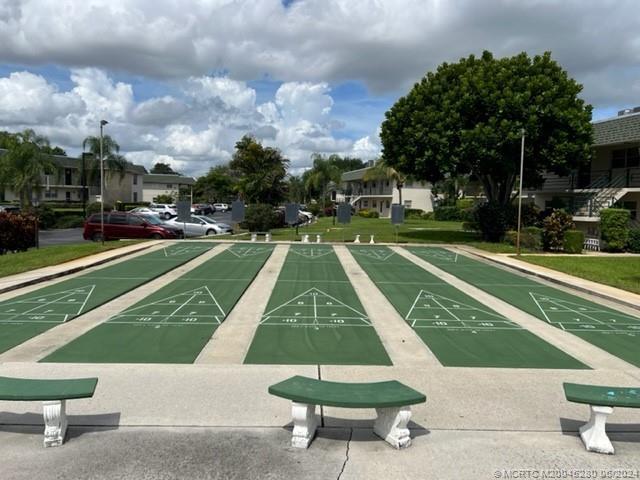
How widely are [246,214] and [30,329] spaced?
86.8 ft

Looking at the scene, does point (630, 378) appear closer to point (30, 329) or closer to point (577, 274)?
point (30, 329)

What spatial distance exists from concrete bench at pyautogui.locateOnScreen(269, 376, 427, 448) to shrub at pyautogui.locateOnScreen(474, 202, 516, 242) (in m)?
25.3

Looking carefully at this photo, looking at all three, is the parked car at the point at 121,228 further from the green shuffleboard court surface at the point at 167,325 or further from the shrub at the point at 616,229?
the shrub at the point at 616,229

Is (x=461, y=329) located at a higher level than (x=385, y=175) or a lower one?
lower

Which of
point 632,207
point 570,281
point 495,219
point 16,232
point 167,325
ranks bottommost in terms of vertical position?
point 167,325

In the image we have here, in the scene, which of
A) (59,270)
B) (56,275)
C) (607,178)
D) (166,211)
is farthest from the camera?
(166,211)

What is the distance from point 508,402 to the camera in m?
6.16

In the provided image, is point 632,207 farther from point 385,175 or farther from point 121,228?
point 385,175

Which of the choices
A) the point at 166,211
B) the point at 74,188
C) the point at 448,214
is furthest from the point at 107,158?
the point at 448,214

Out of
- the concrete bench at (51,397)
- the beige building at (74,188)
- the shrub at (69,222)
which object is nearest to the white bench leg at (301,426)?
the concrete bench at (51,397)

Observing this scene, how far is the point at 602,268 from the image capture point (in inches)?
764

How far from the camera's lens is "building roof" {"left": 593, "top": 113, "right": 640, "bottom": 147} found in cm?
2819

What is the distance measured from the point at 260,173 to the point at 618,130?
27.4 m

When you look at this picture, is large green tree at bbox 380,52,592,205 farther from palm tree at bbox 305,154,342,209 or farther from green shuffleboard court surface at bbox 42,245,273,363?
palm tree at bbox 305,154,342,209
